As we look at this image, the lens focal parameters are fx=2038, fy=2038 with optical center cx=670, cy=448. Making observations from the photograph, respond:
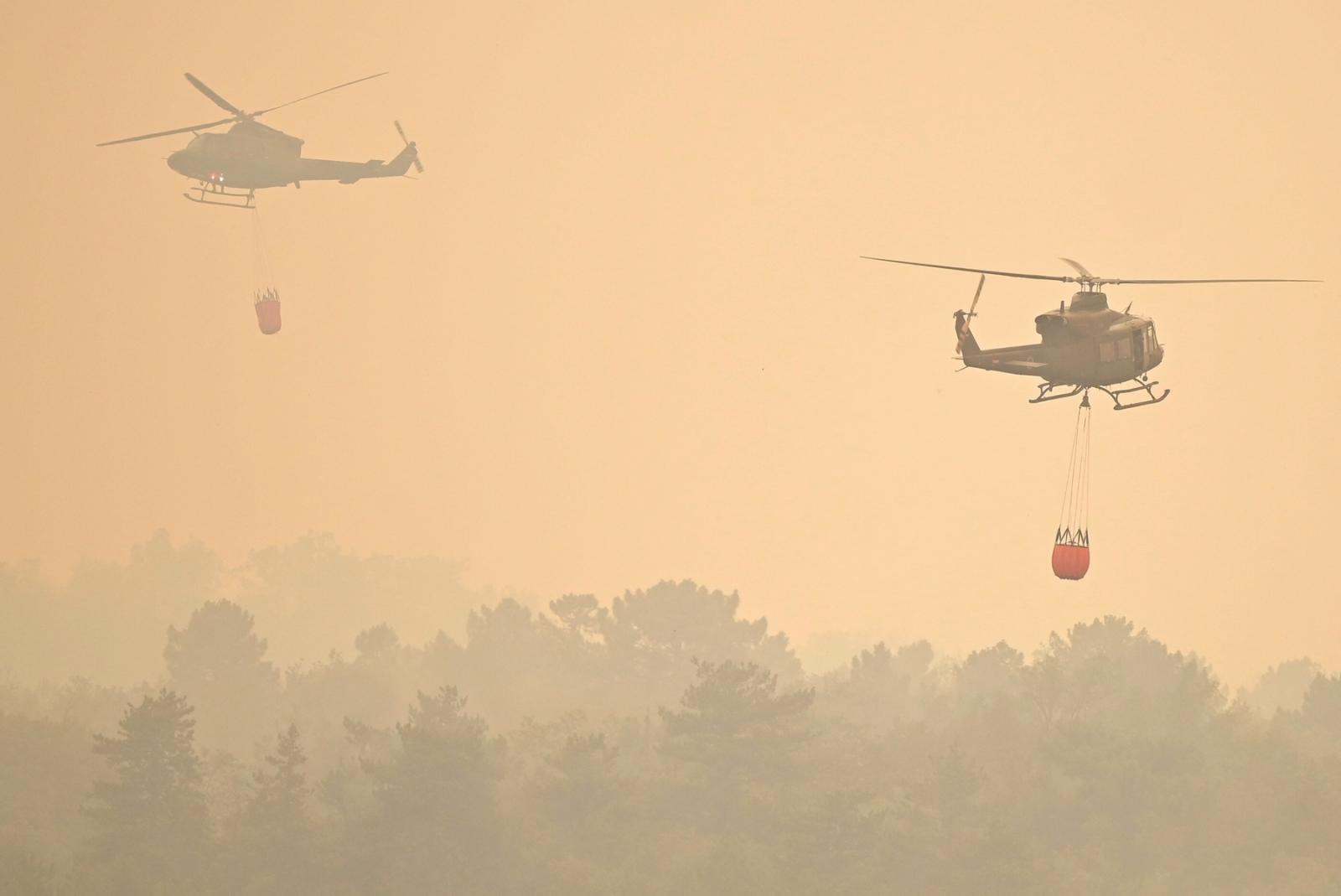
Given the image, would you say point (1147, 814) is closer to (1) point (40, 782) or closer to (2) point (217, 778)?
(2) point (217, 778)

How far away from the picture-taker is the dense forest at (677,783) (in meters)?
92.8

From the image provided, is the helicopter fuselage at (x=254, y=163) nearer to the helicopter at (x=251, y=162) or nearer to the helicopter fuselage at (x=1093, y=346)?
the helicopter at (x=251, y=162)

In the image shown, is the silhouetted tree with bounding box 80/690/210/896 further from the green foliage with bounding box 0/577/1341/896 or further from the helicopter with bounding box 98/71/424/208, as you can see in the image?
the helicopter with bounding box 98/71/424/208

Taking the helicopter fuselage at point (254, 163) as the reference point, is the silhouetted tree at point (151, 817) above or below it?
below

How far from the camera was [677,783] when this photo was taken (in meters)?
103

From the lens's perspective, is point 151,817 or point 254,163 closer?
point 254,163

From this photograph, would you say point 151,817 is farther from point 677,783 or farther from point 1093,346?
point 1093,346

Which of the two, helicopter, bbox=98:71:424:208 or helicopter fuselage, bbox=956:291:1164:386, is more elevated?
helicopter, bbox=98:71:424:208

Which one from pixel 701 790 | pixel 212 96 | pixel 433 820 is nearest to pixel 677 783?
pixel 701 790

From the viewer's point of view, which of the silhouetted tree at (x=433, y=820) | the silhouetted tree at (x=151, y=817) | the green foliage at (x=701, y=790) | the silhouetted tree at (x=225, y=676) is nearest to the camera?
the silhouetted tree at (x=433, y=820)

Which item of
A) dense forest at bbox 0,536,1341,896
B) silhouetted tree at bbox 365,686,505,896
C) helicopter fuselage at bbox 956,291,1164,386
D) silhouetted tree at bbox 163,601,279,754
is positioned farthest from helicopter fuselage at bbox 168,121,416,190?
silhouetted tree at bbox 163,601,279,754

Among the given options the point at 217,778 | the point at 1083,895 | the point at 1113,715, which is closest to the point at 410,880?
the point at 217,778

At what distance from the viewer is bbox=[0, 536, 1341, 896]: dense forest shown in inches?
3652

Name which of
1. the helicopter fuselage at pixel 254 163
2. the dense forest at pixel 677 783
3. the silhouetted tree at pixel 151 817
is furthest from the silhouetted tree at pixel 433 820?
the helicopter fuselage at pixel 254 163
